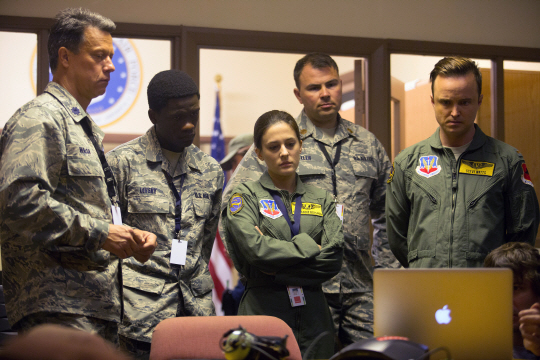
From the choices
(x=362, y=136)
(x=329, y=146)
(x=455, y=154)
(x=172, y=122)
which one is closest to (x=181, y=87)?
(x=172, y=122)

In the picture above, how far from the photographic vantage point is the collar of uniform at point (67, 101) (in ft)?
7.22

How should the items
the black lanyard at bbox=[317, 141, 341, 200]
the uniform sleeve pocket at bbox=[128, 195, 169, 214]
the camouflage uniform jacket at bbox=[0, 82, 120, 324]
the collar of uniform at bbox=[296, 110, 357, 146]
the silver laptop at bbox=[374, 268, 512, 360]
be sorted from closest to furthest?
the silver laptop at bbox=[374, 268, 512, 360]
the camouflage uniform jacket at bbox=[0, 82, 120, 324]
the uniform sleeve pocket at bbox=[128, 195, 169, 214]
the black lanyard at bbox=[317, 141, 341, 200]
the collar of uniform at bbox=[296, 110, 357, 146]

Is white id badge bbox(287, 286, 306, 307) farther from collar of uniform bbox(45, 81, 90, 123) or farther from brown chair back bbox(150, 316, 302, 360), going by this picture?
collar of uniform bbox(45, 81, 90, 123)

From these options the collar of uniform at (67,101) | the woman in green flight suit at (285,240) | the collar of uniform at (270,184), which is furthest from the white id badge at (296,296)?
the collar of uniform at (67,101)

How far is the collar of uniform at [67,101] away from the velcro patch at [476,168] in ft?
5.69

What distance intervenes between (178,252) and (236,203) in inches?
14.1

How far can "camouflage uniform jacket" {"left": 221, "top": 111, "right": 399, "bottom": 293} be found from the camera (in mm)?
3037

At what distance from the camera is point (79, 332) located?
961 mm

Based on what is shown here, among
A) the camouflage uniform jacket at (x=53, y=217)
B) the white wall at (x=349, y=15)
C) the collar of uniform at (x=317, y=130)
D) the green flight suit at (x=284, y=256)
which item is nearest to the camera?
the camouflage uniform jacket at (x=53, y=217)

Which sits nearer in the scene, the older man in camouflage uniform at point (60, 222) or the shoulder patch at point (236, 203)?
the older man in camouflage uniform at point (60, 222)

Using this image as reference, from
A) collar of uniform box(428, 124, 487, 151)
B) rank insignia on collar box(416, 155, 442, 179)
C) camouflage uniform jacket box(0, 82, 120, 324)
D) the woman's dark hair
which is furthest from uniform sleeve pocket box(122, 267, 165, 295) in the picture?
collar of uniform box(428, 124, 487, 151)

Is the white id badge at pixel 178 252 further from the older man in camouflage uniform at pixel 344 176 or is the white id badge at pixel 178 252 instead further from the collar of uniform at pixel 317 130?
the collar of uniform at pixel 317 130

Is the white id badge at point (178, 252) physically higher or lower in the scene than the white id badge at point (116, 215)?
lower

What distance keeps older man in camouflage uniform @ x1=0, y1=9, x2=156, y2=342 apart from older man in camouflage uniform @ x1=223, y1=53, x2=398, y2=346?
0.90 m
